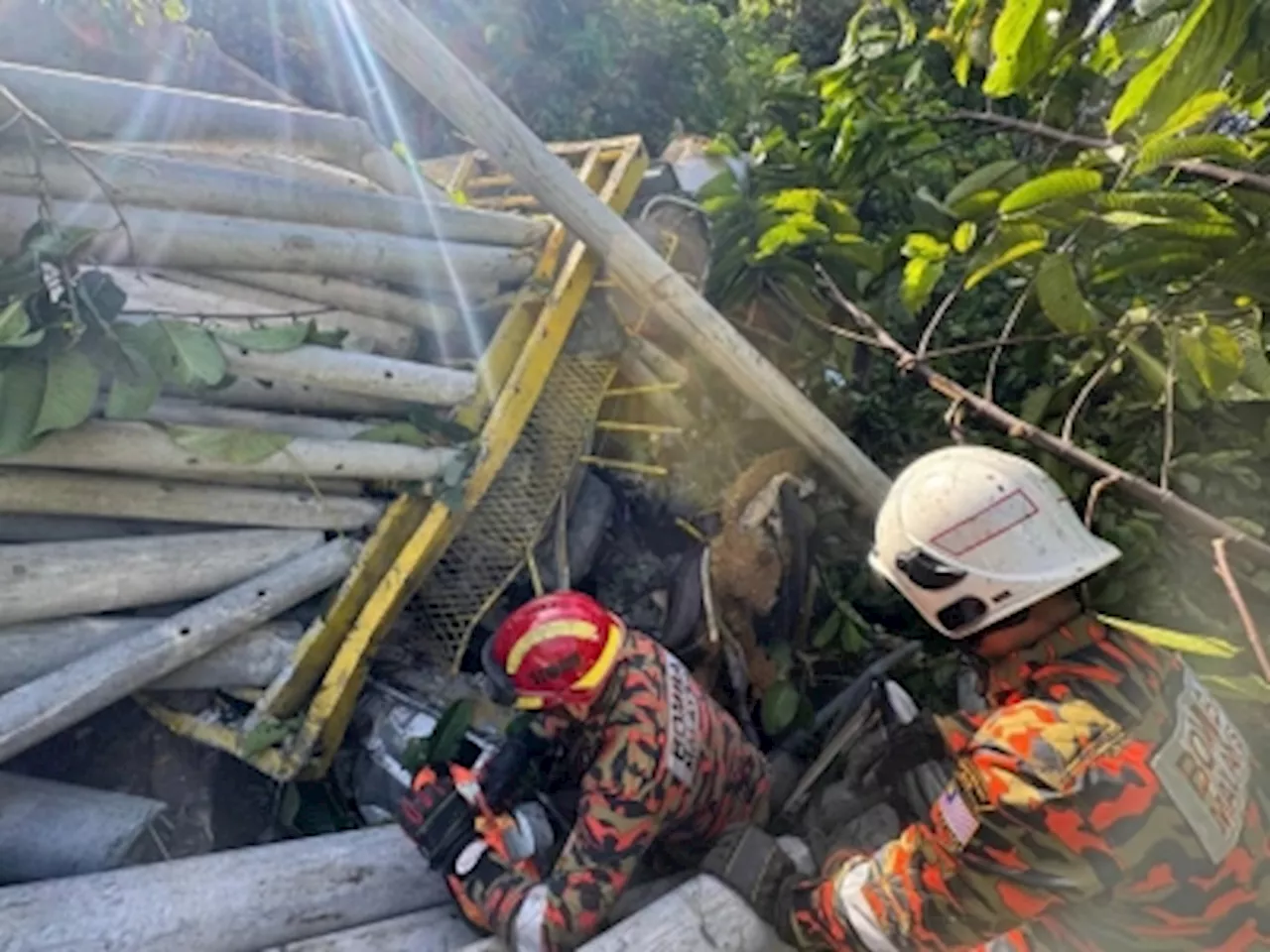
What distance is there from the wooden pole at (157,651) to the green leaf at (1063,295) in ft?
6.96

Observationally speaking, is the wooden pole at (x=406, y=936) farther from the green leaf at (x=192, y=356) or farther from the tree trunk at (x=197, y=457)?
the green leaf at (x=192, y=356)

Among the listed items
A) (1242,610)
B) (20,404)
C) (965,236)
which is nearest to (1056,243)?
(965,236)

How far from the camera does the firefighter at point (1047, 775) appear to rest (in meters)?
2.21

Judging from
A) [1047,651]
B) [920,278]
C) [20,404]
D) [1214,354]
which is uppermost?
[1214,354]

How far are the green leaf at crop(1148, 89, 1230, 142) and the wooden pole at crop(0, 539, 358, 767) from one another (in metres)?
2.48

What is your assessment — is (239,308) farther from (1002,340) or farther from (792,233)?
(1002,340)

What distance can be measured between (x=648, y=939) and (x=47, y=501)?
1.96 m

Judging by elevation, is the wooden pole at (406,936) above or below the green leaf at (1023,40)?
below

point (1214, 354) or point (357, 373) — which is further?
point (357, 373)

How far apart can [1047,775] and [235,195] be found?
272cm

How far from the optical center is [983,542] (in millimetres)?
2475

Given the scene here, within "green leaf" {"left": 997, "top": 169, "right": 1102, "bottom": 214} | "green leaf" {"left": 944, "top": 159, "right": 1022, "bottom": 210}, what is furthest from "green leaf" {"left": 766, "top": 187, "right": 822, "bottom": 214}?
"green leaf" {"left": 997, "top": 169, "right": 1102, "bottom": 214}

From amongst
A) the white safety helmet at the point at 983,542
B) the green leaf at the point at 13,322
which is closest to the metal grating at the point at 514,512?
the green leaf at the point at 13,322

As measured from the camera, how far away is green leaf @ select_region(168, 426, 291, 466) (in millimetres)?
3121
